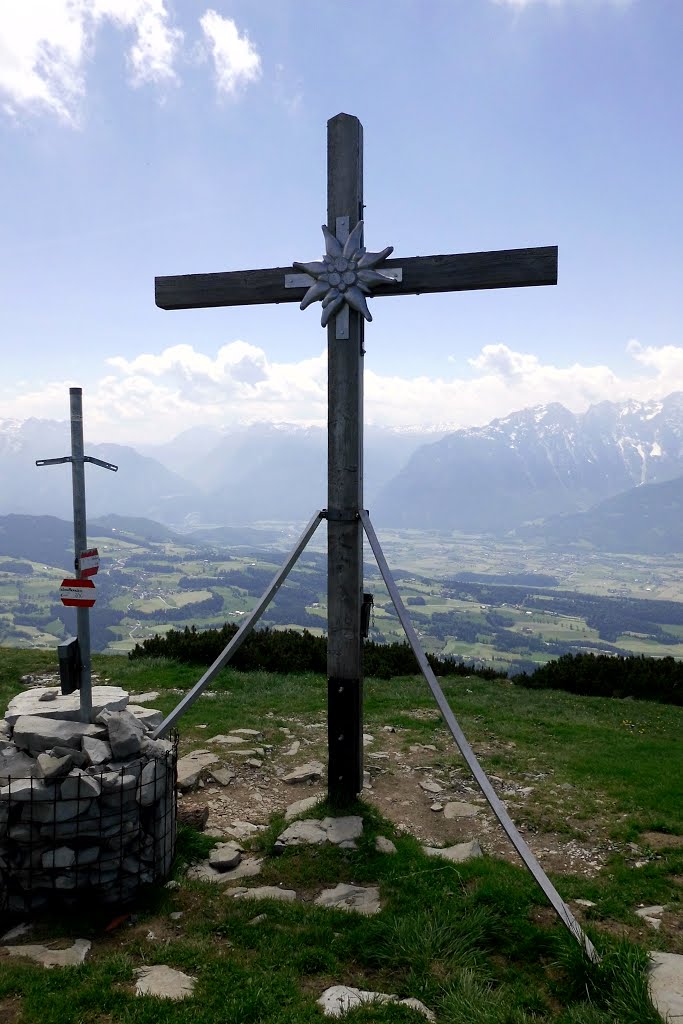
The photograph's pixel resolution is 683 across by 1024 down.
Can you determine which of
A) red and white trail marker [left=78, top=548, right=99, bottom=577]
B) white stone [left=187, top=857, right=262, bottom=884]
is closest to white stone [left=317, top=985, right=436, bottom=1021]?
white stone [left=187, top=857, right=262, bottom=884]

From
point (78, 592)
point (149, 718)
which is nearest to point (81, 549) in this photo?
point (78, 592)

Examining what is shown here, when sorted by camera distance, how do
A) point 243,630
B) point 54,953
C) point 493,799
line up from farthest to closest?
point 243,630
point 493,799
point 54,953

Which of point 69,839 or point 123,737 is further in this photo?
point 123,737

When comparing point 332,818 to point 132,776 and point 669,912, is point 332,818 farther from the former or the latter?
point 669,912

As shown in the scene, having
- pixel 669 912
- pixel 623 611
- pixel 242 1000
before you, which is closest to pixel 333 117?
pixel 242 1000

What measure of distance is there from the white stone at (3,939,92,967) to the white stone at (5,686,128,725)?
189cm

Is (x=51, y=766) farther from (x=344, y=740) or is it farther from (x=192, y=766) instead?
(x=192, y=766)

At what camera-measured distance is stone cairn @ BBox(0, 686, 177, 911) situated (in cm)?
496

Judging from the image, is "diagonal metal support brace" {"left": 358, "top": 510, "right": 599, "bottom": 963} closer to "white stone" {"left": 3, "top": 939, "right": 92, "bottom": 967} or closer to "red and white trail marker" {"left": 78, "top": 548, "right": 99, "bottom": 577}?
"red and white trail marker" {"left": 78, "top": 548, "right": 99, "bottom": 577}

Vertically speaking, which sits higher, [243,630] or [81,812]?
[243,630]

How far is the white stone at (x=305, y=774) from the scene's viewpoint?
317 inches

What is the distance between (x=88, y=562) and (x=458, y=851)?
4.52 m

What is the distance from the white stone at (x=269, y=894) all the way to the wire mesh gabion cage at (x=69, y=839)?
878 millimetres

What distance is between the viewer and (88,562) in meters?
5.77
